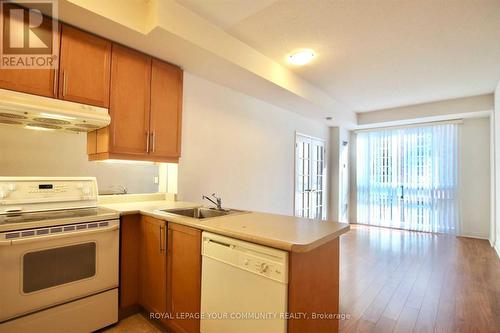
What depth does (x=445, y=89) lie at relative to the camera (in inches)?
161

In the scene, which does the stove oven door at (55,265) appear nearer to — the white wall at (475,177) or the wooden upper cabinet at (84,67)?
the wooden upper cabinet at (84,67)

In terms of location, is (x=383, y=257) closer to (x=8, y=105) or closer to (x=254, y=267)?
(x=254, y=267)

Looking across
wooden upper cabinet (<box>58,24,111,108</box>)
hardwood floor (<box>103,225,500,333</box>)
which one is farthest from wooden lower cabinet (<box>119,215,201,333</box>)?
wooden upper cabinet (<box>58,24,111,108</box>)

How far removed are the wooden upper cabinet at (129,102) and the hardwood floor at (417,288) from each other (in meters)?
1.55

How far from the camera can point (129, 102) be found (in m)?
2.38

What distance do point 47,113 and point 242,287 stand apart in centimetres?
187

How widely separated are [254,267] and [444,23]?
2740 mm

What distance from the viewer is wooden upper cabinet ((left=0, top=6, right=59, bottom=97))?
1.76m

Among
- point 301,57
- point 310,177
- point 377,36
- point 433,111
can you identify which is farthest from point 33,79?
point 433,111

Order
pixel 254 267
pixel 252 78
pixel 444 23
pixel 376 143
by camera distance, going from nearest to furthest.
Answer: pixel 254 267 < pixel 444 23 < pixel 252 78 < pixel 376 143

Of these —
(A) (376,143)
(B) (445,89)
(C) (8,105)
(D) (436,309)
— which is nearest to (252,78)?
(C) (8,105)

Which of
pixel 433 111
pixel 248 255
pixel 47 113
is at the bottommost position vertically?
pixel 248 255

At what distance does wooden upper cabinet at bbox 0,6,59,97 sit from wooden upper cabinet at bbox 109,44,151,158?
42 centimetres

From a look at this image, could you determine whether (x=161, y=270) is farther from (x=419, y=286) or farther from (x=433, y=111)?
(x=433, y=111)
